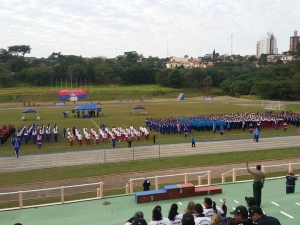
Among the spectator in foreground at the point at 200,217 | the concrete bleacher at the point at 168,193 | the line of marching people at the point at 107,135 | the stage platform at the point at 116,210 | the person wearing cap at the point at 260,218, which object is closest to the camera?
the person wearing cap at the point at 260,218

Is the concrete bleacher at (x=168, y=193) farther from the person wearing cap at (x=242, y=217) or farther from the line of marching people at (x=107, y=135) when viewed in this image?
the line of marching people at (x=107, y=135)

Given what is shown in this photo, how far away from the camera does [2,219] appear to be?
920 cm

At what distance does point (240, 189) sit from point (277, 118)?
2274 cm

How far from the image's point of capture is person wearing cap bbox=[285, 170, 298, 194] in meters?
10.3

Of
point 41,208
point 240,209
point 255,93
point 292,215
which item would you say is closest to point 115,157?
point 41,208

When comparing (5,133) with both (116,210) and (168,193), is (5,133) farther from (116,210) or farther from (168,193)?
(168,193)

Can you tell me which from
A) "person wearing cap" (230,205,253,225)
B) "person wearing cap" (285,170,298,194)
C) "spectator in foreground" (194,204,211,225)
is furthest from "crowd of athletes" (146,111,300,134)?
"person wearing cap" (230,205,253,225)

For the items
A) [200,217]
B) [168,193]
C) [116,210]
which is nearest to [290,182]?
[168,193]

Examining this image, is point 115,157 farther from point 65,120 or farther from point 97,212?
point 65,120

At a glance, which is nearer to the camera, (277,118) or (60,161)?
→ (60,161)

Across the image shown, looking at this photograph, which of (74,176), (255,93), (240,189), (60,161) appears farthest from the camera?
(255,93)

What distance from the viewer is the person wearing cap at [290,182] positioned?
407 inches

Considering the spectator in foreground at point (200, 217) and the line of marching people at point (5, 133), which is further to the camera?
the line of marching people at point (5, 133)

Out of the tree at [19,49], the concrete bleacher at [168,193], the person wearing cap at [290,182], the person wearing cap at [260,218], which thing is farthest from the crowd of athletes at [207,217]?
the tree at [19,49]
